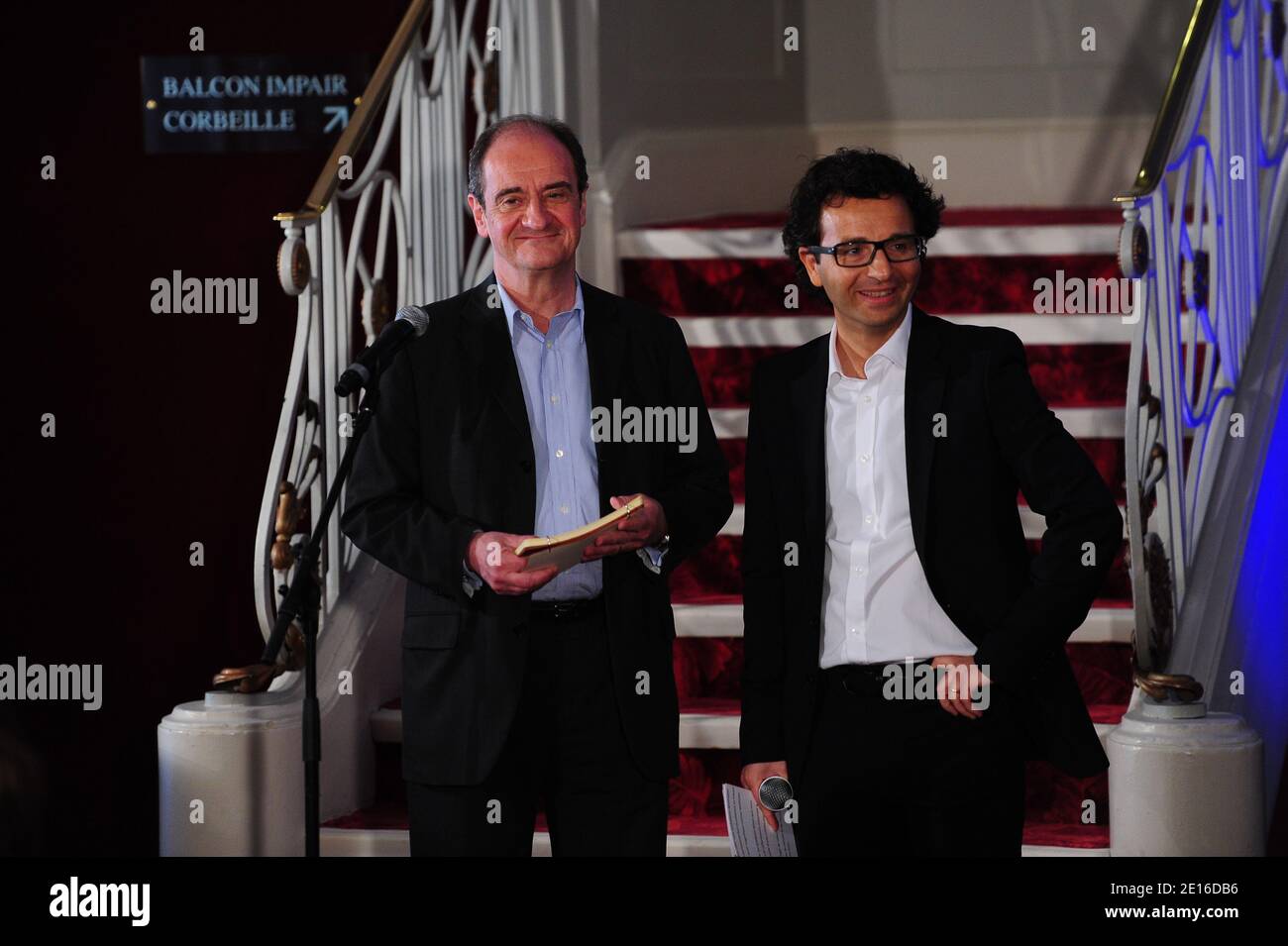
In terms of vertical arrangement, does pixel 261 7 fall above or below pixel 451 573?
above

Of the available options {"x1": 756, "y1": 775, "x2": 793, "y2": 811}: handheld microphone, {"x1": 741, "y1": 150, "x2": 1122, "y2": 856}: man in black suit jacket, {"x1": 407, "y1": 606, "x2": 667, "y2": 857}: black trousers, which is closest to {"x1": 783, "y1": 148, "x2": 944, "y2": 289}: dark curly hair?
{"x1": 741, "y1": 150, "x2": 1122, "y2": 856}: man in black suit jacket

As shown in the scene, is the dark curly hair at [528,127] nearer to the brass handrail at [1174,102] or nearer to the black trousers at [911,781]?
the black trousers at [911,781]

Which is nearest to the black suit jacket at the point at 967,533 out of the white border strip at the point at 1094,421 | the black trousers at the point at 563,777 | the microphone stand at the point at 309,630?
the black trousers at the point at 563,777

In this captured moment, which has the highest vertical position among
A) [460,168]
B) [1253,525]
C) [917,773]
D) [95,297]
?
[460,168]

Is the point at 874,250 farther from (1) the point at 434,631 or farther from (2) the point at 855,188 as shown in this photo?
(1) the point at 434,631

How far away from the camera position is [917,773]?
241cm

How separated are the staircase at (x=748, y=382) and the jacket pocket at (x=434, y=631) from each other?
94 centimetres

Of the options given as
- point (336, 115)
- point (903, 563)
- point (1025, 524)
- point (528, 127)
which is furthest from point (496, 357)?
point (336, 115)

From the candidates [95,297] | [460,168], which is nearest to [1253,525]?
[460,168]

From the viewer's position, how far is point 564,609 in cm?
267

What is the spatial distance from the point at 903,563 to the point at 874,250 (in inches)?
18.8

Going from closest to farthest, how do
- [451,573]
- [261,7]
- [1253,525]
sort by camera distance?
[451,573], [1253,525], [261,7]

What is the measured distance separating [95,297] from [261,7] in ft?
3.62
